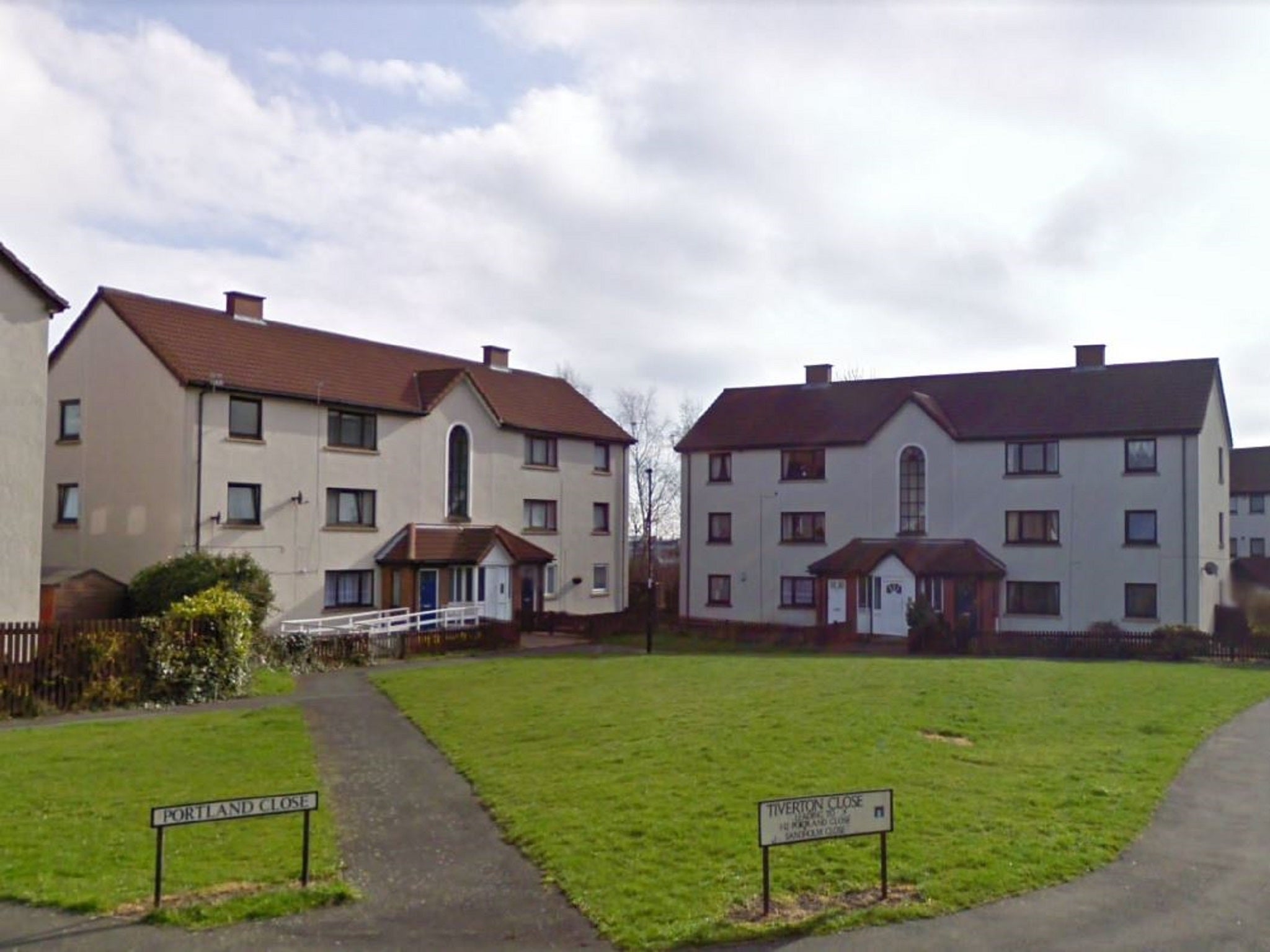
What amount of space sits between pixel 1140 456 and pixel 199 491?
30008 mm

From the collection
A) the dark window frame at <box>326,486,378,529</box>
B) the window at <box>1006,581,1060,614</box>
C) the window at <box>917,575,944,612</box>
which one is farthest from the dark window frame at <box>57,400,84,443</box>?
the window at <box>1006,581,1060,614</box>

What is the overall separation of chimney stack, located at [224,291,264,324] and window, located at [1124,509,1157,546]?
29.3 meters

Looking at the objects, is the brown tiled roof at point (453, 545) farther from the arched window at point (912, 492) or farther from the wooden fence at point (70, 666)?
the wooden fence at point (70, 666)

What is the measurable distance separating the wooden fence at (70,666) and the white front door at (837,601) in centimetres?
2648

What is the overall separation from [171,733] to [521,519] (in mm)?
25267

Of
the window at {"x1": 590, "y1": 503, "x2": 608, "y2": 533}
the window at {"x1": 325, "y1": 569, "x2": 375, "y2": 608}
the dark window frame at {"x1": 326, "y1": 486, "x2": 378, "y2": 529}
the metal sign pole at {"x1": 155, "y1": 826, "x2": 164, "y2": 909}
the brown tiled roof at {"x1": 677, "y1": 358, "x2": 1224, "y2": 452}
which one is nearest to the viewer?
the metal sign pole at {"x1": 155, "y1": 826, "x2": 164, "y2": 909}

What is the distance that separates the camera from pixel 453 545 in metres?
38.3

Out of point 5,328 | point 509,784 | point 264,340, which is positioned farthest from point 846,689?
point 264,340

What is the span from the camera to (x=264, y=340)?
116ft

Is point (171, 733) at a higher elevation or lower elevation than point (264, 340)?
lower

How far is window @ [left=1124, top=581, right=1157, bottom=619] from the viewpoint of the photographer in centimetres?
3834

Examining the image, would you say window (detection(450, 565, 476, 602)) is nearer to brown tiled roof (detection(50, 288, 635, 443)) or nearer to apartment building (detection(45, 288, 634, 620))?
apartment building (detection(45, 288, 634, 620))

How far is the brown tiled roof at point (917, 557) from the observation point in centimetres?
4025

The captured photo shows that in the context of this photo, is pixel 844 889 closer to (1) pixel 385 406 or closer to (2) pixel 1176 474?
(1) pixel 385 406
